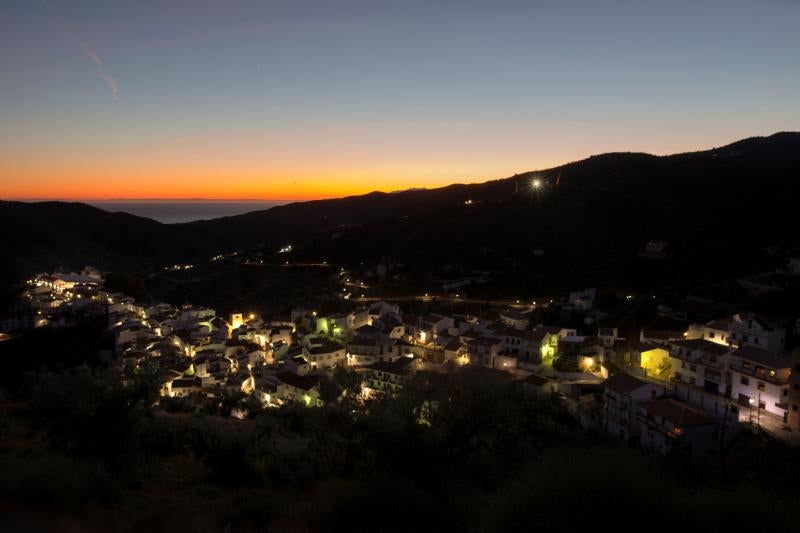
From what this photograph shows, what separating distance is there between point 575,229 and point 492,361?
1382 inches

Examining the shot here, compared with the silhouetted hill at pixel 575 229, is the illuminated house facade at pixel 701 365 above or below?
below

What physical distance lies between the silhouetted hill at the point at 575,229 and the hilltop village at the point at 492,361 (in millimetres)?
13004

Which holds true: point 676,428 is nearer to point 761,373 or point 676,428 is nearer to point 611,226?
point 761,373

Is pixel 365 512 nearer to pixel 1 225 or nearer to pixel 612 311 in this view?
pixel 612 311

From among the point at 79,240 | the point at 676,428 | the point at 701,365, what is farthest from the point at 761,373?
the point at 79,240

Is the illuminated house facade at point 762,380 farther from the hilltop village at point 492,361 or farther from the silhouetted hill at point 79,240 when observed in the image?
the silhouetted hill at point 79,240

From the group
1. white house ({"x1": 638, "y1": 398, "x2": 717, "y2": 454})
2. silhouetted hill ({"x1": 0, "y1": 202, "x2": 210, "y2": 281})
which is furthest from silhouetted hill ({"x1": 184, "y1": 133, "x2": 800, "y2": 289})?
silhouetted hill ({"x1": 0, "y1": 202, "x2": 210, "y2": 281})

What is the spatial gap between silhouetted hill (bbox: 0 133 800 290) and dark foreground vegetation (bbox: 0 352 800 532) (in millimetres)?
35543

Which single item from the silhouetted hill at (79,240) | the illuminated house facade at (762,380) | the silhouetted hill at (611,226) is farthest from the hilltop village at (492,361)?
the silhouetted hill at (79,240)

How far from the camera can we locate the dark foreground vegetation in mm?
5172

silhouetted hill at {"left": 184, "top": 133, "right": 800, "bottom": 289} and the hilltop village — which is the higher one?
silhouetted hill at {"left": 184, "top": 133, "right": 800, "bottom": 289}

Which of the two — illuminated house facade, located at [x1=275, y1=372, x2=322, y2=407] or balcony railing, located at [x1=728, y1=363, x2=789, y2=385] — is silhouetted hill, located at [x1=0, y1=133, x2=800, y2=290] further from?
illuminated house facade, located at [x1=275, y1=372, x2=322, y2=407]

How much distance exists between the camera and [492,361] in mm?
28000

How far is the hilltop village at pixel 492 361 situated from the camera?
61.4 feet
